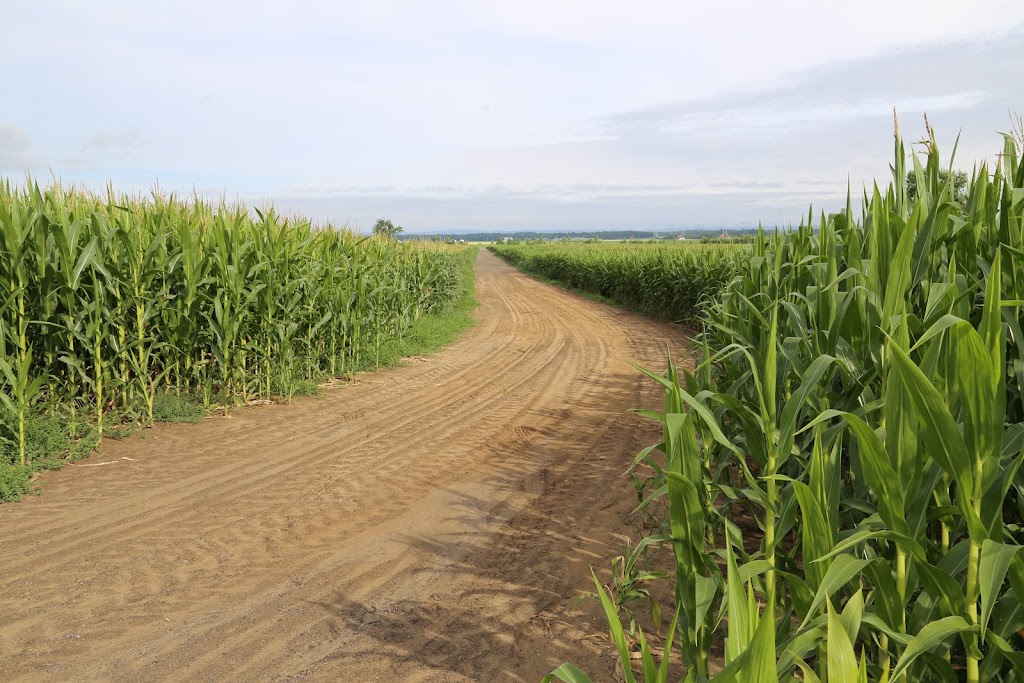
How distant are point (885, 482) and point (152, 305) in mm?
7996

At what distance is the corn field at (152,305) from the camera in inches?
268

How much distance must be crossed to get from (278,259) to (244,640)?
6.43 meters

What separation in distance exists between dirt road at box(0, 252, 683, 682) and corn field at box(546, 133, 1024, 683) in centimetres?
101

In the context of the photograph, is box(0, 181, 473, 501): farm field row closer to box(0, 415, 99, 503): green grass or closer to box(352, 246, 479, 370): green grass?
box(0, 415, 99, 503): green grass

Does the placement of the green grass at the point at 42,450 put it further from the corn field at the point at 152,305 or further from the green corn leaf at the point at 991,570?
the green corn leaf at the point at 991,570

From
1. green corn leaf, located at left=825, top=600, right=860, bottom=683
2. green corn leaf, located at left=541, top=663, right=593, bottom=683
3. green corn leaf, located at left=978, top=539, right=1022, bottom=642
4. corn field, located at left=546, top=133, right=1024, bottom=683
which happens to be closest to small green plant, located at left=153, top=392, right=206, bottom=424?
corn field, located at left=546, top=133, right=1024, bottom=683

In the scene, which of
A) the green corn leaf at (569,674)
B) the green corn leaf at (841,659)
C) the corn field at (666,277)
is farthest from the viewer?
the corn field at (666,277)

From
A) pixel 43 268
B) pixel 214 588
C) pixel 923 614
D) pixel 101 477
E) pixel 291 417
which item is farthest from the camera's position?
pixel 291 417

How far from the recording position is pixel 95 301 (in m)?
6.95

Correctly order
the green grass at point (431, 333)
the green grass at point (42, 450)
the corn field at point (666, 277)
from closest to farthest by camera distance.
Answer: the green grass at point (42, 450) → the green grass at point (431, 333) → the corn field at point (666, 277)

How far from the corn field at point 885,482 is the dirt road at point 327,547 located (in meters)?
1.01

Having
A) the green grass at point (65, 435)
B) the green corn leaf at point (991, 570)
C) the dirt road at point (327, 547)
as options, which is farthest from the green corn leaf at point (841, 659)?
the green grass at point (65, 435)

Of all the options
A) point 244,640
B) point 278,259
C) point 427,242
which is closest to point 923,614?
point 244,640

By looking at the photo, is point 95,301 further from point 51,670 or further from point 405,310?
A: point 405,310
